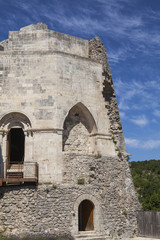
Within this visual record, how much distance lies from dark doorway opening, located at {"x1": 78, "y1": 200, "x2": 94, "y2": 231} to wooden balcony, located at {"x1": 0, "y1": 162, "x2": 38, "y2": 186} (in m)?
3.08

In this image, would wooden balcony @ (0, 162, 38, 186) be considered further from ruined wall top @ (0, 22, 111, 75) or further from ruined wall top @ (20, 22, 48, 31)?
ruined wall top @ (20, 22, 48, 31)

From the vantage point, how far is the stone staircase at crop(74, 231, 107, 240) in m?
13.0

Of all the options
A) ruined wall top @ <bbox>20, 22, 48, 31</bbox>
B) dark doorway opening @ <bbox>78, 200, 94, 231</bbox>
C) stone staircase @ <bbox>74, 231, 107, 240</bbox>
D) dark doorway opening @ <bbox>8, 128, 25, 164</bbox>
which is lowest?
stone staircase @ <bbox>74, 231, 107, 240</bbox>

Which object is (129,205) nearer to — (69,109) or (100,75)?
(69,109)

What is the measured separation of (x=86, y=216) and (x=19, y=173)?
12.8 ft

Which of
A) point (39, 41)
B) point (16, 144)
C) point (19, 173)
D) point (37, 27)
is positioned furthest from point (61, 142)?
point (37, 27)

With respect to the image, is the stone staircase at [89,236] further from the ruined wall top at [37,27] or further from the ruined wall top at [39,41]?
Answer: the ruined wall top at [37,27]

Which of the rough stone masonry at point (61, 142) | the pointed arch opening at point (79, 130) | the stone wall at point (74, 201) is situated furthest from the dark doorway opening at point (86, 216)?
the pointed arch opening at point (79, 130)

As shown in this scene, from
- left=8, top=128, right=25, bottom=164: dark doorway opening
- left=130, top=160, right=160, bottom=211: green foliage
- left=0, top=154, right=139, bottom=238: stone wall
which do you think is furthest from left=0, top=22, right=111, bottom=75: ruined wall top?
left=130, top=160, right=160, bottom=211: green foliage

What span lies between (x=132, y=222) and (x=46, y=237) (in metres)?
4.81

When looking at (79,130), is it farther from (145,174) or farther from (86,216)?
(145,174)

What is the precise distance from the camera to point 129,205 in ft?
49.5

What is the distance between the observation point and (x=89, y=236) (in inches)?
524

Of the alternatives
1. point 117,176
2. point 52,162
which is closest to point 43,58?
point 52,162
